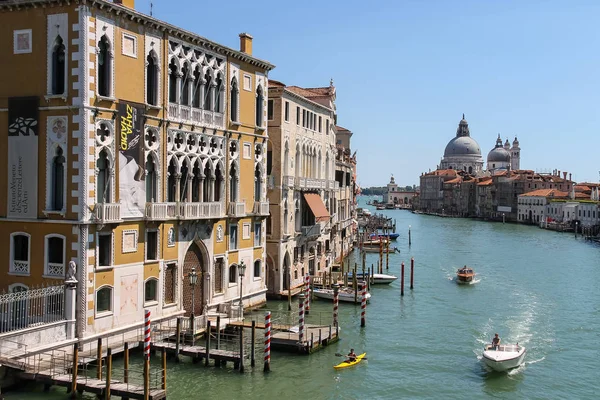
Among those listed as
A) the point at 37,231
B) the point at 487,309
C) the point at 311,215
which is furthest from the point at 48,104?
the point at 487,309

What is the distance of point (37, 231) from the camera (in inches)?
688

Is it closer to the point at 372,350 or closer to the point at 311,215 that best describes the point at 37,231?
the point at 372,350

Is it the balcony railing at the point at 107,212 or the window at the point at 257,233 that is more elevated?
the balcony railing at the point at 107,212

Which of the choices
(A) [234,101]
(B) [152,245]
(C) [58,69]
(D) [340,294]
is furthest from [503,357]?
(C) [58,69]

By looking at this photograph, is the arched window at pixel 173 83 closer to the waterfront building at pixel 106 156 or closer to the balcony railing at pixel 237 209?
the waterfront building at pixel 106 156

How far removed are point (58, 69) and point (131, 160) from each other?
2.90 meters

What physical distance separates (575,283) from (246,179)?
21867 millimetres

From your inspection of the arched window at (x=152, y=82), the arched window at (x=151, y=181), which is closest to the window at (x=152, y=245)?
the arched window at (x=151, y=181)

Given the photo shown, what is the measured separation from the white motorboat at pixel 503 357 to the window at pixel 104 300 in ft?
34.1

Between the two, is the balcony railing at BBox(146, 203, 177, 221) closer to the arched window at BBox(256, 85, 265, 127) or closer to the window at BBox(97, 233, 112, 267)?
the window at BBox(97, 233, 112, 267)

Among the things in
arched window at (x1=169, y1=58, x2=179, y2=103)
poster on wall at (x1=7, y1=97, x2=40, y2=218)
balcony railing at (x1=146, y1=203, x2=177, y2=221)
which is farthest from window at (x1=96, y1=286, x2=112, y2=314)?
arched window at (x1=169, y1=58, x2=179, y2=103)

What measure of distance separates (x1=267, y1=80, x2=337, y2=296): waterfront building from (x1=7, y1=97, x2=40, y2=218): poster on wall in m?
11.8

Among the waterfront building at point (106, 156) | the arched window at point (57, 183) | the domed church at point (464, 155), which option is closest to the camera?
the waterfront building at point (106, 156)

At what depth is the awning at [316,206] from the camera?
30.9 m
